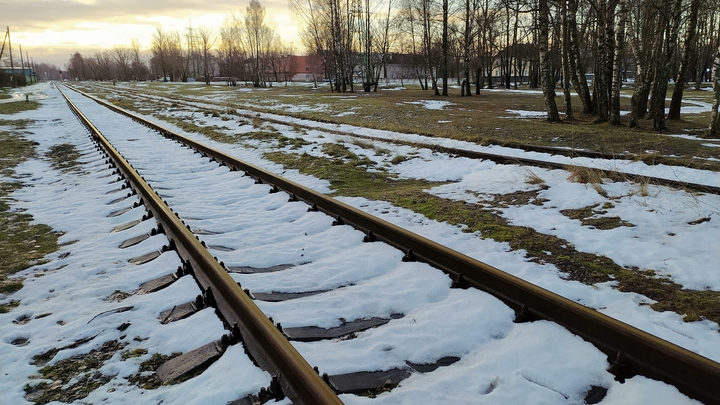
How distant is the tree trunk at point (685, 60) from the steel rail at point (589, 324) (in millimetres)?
15213

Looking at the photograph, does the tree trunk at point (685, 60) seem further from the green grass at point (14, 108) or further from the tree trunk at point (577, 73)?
the green grass at point (14, 108)

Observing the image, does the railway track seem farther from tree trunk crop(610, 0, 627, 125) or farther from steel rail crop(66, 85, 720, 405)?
tree trunk crop(610, 0, 627, 125)

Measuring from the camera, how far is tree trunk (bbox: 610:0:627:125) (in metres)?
13.4

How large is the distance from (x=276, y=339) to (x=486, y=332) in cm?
132

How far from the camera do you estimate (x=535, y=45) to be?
45.2 metres

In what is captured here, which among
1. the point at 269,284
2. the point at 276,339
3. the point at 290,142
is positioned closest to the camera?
the point at 276,339

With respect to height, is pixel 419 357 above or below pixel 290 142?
below

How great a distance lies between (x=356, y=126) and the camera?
15.5m

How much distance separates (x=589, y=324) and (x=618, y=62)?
14425mm

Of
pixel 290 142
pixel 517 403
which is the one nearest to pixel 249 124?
pixel 290 142

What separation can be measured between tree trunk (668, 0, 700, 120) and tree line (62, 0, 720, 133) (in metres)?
0.04

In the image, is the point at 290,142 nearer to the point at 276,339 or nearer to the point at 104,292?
the point at 104,292

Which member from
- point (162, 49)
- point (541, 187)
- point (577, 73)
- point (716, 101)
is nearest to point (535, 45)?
point (577, 73)

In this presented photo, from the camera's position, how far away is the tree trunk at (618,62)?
43.8ft
